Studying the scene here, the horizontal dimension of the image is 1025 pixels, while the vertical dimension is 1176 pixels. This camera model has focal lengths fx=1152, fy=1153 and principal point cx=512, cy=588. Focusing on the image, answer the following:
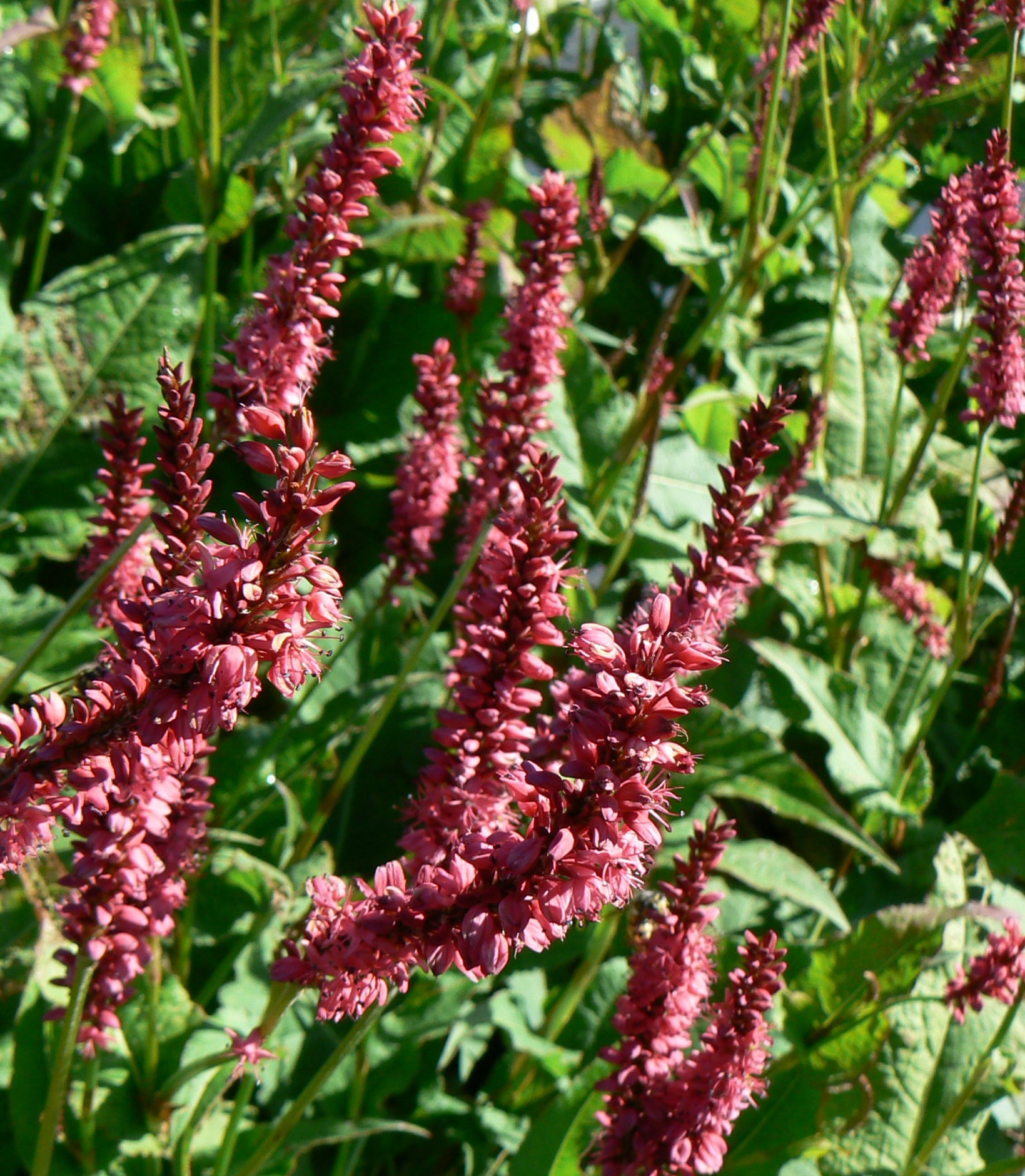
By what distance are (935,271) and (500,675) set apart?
3.70 ft

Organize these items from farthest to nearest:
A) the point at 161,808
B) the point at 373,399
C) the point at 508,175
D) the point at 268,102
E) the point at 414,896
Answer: the point at 508,175
the point at 373,399
the point at 268,102
the point at 161,808
the point at 414,896

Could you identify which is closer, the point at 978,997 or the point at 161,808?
the point at 161,808

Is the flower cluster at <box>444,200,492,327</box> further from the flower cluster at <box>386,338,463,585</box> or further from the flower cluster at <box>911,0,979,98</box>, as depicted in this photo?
the flower cluster at <box>911,0,979,98</box>

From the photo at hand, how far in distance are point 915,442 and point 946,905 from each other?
0.93 meters

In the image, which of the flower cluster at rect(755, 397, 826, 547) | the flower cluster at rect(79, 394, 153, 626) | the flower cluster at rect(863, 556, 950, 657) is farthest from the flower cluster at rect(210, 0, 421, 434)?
the flower cluster at rect(863, 556, 950, 657)

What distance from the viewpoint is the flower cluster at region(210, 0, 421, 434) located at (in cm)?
107

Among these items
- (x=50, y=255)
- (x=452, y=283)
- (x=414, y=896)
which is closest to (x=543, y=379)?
(x=452, y=283)

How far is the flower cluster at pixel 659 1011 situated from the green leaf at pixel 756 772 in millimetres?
648

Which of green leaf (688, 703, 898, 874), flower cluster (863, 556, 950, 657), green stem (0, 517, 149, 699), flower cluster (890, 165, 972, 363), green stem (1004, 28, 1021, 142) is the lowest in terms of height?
green leaf (688, 703, 898, 874)

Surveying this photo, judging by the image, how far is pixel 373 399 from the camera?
2152mm

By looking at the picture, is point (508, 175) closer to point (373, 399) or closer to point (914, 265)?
point (373, 399)

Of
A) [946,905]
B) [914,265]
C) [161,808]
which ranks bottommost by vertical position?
[946,905]

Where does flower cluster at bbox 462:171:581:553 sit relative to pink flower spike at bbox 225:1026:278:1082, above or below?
above

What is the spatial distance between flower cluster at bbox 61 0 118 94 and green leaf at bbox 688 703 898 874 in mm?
1427
